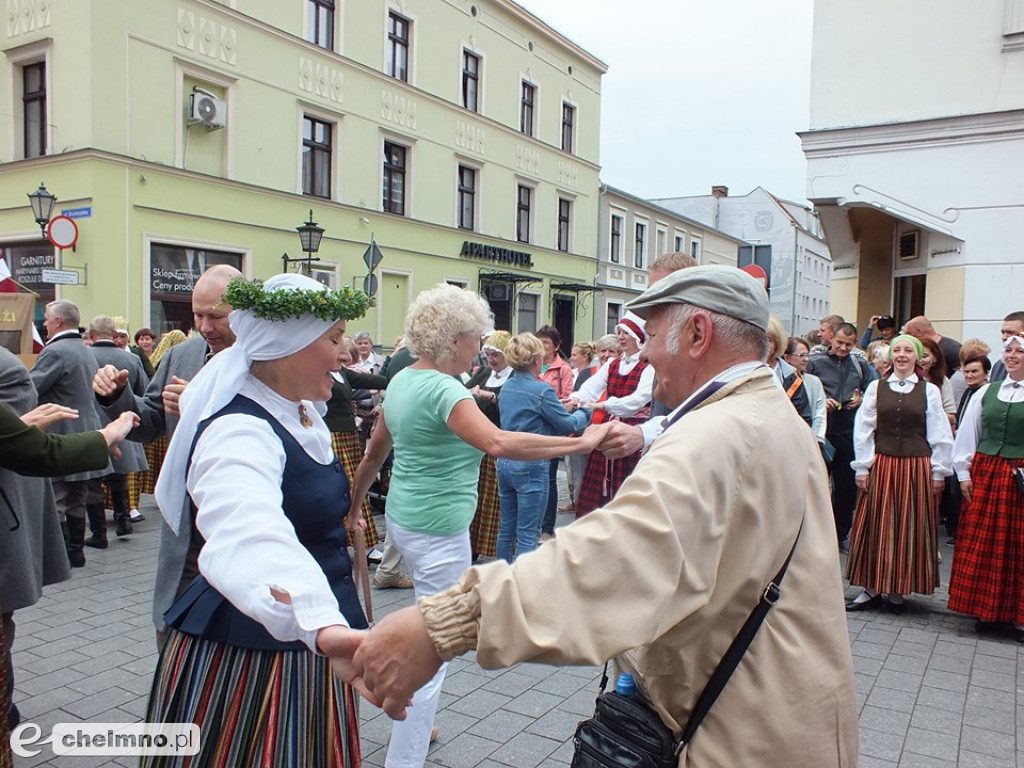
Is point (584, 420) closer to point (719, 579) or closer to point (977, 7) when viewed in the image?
point (719, 579)

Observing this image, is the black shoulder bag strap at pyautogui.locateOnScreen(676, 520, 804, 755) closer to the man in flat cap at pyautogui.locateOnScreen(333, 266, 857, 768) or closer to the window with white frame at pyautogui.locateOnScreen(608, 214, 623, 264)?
the man in flat cap at pyautogui.locateOnScreen(333, 266, 857, 768)

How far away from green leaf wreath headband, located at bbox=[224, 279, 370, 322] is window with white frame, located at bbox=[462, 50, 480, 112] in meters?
22.4

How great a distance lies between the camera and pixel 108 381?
2854mm

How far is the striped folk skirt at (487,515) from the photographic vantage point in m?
6.51

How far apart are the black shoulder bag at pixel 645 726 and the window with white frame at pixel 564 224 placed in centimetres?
2686

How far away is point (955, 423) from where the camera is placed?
7.63m

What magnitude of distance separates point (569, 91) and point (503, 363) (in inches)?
905

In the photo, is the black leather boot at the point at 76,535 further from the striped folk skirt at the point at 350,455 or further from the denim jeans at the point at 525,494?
the denim jeans at the point at 525,494

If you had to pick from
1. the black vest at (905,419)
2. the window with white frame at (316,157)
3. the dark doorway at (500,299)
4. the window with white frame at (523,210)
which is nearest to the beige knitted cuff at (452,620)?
the black vest at (905,419)

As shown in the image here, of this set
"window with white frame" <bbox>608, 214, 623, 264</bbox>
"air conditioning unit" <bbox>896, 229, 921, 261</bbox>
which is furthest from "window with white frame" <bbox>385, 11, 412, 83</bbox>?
"air conditioning unit" <bbox>896, 229, 921, 261</bbox>

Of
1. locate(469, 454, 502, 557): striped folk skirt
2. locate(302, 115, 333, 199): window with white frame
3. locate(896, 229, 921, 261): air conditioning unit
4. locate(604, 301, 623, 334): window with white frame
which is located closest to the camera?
locate(469, 454, 502, 557): striped folk skirt

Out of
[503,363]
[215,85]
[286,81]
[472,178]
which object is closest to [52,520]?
[503,363]

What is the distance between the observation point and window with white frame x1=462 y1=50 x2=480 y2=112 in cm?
2294

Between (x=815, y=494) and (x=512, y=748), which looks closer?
(x=815, y=494)
